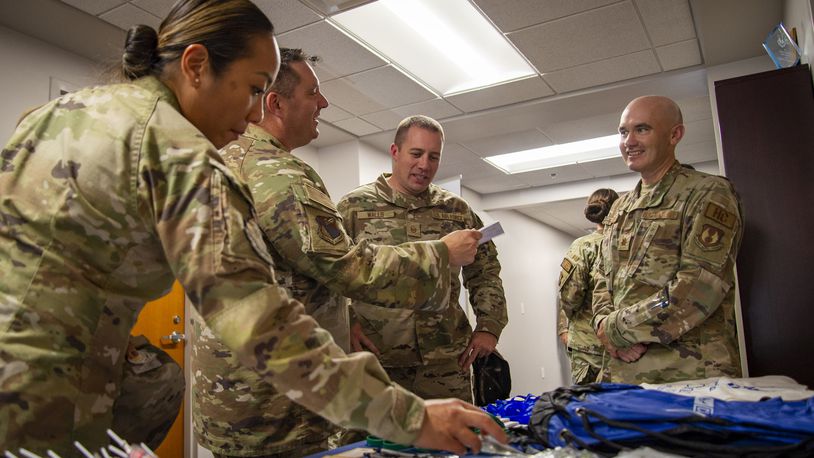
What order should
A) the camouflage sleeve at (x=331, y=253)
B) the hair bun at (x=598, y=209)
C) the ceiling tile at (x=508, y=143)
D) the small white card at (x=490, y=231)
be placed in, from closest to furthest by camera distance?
the camouflage sleeve at (x=331, y=253)
the small white card at (x=490, y=231)
the hair bun at (x=598, y=209)
the ceiling tile at (x=508, y=143)

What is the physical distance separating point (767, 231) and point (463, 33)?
83.7 inches

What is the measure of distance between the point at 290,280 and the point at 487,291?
111cm

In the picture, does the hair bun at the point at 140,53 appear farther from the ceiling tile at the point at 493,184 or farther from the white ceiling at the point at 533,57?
the ceiling tile at the point at 493,184

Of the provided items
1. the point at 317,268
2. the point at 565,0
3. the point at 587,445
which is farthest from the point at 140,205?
the point at 565,0

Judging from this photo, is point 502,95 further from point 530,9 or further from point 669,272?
point 669,272

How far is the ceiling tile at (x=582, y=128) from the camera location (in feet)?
16.5

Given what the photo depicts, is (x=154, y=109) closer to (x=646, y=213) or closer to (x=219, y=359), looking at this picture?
(x=219, y=359)

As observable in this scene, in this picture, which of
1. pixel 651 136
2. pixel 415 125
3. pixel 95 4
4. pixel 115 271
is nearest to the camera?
pixel 115 271

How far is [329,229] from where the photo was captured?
1.23 meters

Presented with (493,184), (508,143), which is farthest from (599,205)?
(493,184)

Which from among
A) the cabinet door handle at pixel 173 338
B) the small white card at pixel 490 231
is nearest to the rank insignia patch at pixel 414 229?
the small white card at pixel 490 231

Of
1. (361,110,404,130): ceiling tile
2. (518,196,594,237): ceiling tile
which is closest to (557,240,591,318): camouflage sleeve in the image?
(361,110,404,130): ceiling tile

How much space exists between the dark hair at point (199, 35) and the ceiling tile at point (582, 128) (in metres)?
4.45

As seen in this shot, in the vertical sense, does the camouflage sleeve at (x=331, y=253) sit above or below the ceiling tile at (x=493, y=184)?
below
